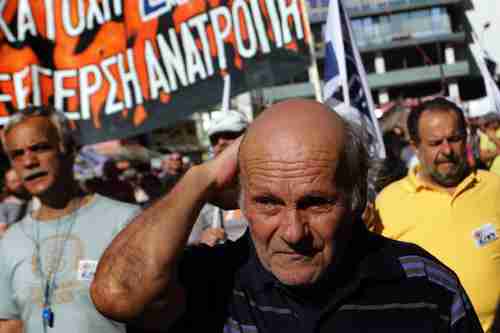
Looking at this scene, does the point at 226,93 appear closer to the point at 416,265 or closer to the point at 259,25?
the point at 259,25

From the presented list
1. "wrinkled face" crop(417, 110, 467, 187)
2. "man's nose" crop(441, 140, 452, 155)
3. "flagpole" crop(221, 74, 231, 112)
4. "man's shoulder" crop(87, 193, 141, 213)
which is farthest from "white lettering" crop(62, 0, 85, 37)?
"man's nose" crop(441, 140, 452, 155)

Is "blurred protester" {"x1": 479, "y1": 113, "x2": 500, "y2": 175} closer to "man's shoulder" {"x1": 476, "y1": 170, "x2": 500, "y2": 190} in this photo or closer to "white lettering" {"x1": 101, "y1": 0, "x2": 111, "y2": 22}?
"man's shoulder" {"x1": 476, "y1": 170, "x2": 500, "y2": 190}

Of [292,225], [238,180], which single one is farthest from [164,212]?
[292,225]

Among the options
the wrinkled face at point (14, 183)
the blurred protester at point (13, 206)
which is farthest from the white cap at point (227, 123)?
the wrinkled face at point (14, 183)

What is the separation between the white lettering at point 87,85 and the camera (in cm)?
474

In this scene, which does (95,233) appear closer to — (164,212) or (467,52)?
(164,212)

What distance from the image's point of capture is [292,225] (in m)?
1.73

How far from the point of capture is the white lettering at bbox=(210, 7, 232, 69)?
5020 millimetres

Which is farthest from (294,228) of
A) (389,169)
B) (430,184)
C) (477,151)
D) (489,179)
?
(477,151)

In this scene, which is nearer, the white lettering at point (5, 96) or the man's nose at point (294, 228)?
the man's nose at point (294, 228)

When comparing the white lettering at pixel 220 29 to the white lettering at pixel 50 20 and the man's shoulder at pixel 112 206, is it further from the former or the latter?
the man's shoulder at pixel 112 206

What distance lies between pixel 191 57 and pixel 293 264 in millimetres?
3440

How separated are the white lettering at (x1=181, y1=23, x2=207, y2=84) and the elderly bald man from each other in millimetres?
3161

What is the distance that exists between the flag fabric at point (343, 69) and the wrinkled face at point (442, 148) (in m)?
0.55
